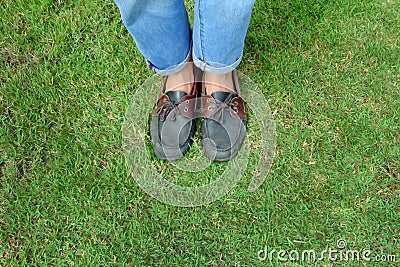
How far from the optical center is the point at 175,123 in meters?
1.57

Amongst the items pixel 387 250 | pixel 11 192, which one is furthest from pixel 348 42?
pixel 11 192

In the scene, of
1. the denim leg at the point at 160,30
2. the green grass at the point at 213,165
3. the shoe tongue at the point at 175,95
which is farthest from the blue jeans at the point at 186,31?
the green grass at the point at 213,165

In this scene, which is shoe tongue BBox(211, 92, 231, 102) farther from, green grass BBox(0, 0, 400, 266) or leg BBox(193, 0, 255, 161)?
green grass BBox(0, 0, 400, 266)

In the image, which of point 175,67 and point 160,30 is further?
point 175,67

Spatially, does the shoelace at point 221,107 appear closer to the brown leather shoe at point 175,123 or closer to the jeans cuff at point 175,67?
the brown leather shoe at point 175,123

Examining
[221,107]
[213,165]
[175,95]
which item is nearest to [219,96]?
[221,107]

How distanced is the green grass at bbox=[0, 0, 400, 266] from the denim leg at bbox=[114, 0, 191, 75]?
1.16ft

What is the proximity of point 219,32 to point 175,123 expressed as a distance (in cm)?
46

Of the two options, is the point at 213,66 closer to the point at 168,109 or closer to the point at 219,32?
the point at 219,32

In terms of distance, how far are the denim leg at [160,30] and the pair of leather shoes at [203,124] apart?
15 centimetres

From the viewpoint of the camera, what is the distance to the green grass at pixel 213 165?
4.94ft

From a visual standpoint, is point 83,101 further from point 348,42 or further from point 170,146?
point 348,42

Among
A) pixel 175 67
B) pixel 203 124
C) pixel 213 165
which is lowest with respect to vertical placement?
pixel 213 165

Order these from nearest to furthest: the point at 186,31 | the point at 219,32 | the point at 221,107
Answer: the point at 219,32, the point at 186,31, the point at 221,107
